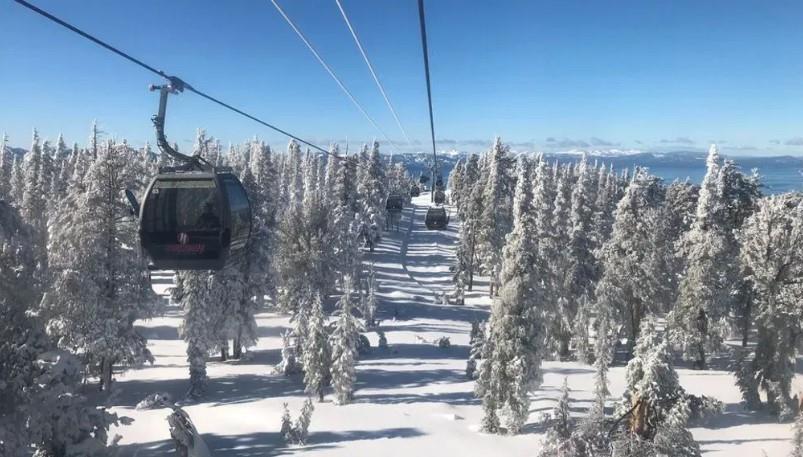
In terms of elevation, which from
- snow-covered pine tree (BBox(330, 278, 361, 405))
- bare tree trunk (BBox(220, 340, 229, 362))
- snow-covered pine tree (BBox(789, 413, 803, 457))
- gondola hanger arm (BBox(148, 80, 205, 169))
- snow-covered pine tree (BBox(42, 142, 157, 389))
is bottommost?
bare tree trunk (BBox(220, 340, 229, 362))

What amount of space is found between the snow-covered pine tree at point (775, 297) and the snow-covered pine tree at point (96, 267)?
93.7ft

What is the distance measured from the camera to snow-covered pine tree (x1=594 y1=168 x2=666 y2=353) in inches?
1273

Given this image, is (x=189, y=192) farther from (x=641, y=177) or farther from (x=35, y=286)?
(x=641, y=177)

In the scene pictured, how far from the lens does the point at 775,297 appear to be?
24859 millimetres

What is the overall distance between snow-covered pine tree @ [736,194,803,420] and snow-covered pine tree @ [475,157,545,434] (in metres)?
10.8

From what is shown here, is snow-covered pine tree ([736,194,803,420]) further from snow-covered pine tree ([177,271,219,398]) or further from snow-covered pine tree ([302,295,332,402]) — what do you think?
snow-covered pine tree ([177,271,219,398])

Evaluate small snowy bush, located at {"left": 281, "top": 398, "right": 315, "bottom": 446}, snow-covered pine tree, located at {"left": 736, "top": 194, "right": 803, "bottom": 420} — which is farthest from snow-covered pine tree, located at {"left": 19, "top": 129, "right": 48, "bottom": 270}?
snow-covered pine tree, located at {"left": 736, "top": 194, "right": 803, "bottom": 420}

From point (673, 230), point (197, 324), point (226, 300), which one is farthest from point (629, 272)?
point (197, 324)

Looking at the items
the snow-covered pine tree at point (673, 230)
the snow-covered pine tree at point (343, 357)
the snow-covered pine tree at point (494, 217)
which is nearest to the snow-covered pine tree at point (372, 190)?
the snow-covered pine tree at point (494, 217)

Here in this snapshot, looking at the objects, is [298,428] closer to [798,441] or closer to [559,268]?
[798,441]

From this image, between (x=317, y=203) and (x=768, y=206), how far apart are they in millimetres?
29966

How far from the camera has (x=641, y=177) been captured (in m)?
40.6

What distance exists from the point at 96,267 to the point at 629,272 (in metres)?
28.2

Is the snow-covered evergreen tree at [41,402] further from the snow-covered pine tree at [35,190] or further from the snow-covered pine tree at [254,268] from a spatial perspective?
the snow-covered pine tree at [35,190]
